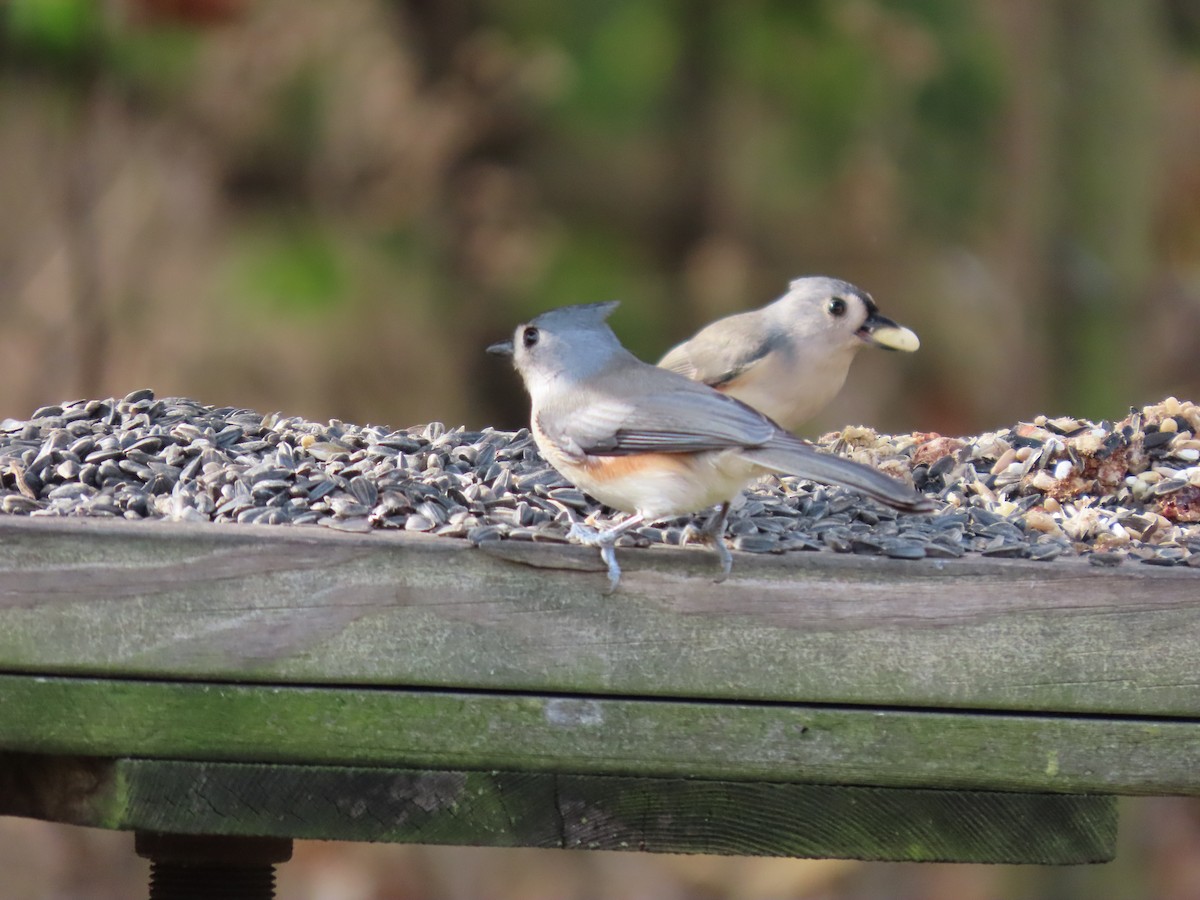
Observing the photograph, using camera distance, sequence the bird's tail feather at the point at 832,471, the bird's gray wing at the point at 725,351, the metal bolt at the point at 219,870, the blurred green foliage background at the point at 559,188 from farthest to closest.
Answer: the blurred green foliage background at the point at 559,188, the bird's gray wing at the point at 725,351, the metal bolt at the point at 219,870, the bird's tail feather at the point at 832,471

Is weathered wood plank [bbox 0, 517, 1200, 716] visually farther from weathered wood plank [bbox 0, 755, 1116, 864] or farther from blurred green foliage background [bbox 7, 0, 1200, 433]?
blurred green foliage background [bbox 7, 0, 1200, 433]

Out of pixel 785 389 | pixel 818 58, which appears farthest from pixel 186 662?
pixel 818 58

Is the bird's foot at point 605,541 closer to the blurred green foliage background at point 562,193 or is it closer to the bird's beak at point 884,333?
the bird's beak at point 884,333

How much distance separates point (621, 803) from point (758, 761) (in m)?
0.23

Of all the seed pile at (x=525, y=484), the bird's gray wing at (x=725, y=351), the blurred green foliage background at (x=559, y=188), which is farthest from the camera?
the blurred green foliage background at (x=559, y=188)

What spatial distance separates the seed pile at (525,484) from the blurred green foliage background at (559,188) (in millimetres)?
3303

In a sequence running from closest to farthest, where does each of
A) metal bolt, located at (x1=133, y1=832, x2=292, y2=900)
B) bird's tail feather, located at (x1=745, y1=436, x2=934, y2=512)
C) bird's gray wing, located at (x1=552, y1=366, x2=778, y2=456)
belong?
bird's tail feather, located at (x1=745, y1=436, x2=934, y2=512) → bird's gray wing, located at (x1=552, y1=366, x2=778, y2=456) → metal bolt, located at (x1=133, y1=832, x2=292, y2=900)

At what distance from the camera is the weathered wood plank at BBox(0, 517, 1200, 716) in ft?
8.21

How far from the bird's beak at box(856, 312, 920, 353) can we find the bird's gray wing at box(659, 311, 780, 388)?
0.24 m

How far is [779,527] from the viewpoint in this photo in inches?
114

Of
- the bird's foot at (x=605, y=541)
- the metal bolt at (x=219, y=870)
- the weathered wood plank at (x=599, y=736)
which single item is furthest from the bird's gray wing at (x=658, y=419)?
the metal bolt at (x=219, y=870)

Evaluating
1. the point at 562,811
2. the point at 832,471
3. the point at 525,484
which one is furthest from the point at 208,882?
the point at 832,471

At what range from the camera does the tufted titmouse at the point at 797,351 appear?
177 inches

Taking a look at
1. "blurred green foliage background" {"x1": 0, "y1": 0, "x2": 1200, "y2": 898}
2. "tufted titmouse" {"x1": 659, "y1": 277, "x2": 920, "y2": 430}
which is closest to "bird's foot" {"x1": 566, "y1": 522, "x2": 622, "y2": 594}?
"tufted titmouse" {"x1": 659, "y1": 277, "x2": 920, "y2": 430}
